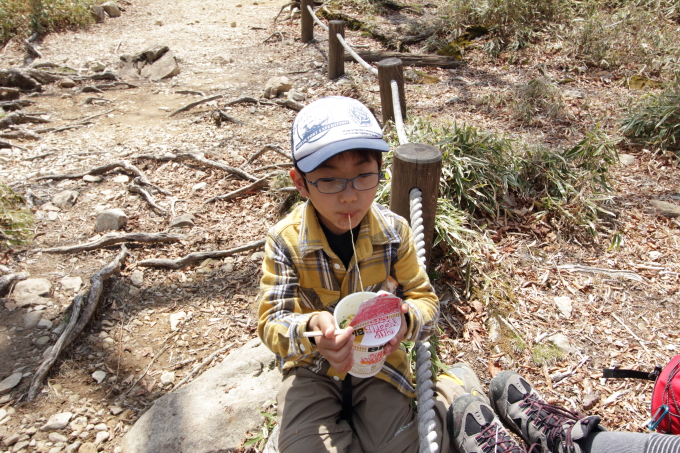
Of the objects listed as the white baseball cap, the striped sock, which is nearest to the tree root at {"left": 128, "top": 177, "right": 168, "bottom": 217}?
the white baseball cap

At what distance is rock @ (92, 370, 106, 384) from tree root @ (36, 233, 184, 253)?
3.87 feet

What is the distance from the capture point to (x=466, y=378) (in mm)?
2240

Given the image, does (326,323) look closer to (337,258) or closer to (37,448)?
(337,258)

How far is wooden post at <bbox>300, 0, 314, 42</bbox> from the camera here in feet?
24.8

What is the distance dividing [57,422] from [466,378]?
2049 millimetres

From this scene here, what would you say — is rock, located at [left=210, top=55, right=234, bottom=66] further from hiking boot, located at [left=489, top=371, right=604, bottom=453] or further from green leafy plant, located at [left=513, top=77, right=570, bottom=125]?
hiking boot, located at [left=489, top=371, right=604, bottom=453]

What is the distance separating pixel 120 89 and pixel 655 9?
26.1 feet

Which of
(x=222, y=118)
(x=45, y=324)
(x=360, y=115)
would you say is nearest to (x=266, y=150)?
(x=222, y=118)

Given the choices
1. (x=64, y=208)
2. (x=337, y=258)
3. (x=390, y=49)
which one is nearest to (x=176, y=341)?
(x=337, y=258)

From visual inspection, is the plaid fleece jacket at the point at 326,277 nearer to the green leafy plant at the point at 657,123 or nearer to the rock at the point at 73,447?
the rock at the point at 73,447

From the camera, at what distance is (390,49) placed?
7.14m

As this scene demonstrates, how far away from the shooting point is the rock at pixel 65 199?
3881 millimetres

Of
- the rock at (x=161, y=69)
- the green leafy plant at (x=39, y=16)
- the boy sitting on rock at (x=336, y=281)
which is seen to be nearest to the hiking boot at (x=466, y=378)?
the boy sitting on rock at (x=336, y=281)

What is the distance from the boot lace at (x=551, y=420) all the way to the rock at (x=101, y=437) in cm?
201
